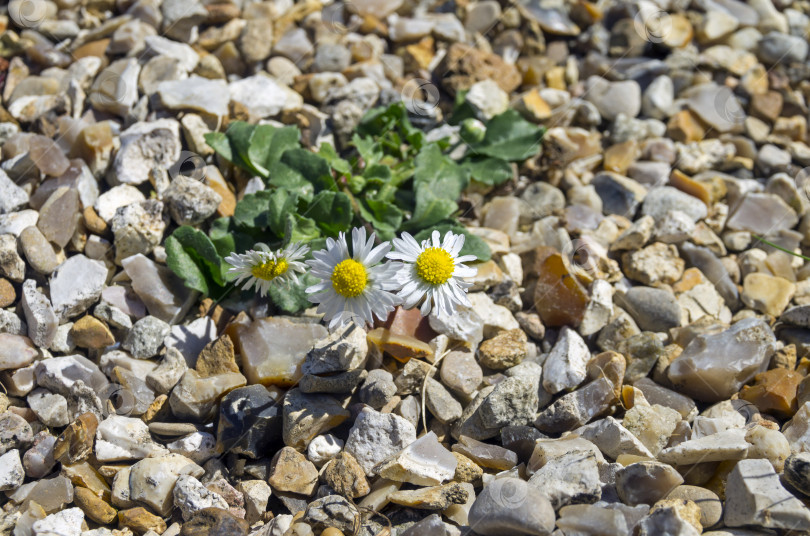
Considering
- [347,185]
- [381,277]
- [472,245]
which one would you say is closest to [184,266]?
[347,185]

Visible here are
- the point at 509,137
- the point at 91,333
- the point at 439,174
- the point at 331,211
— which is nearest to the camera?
the point at 91,333

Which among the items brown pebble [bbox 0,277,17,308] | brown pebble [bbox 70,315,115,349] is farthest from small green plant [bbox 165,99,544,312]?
brown pebble [bbox 0,277,17,308]

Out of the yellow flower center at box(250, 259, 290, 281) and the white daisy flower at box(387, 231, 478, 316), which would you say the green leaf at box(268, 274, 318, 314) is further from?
the white daisy flower at box(387, 231, 478, 316)

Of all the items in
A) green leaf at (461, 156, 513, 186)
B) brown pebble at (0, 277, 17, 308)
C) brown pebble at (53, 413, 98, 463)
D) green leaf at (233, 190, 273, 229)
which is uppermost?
green leaf at (233, 190, 273, 229)

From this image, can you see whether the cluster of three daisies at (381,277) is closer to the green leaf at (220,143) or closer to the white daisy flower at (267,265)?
the white daisy flower at (267,265)

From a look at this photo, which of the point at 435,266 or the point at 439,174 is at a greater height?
the point at 435,266

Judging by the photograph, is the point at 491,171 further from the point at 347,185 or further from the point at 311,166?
the point at 311,166
